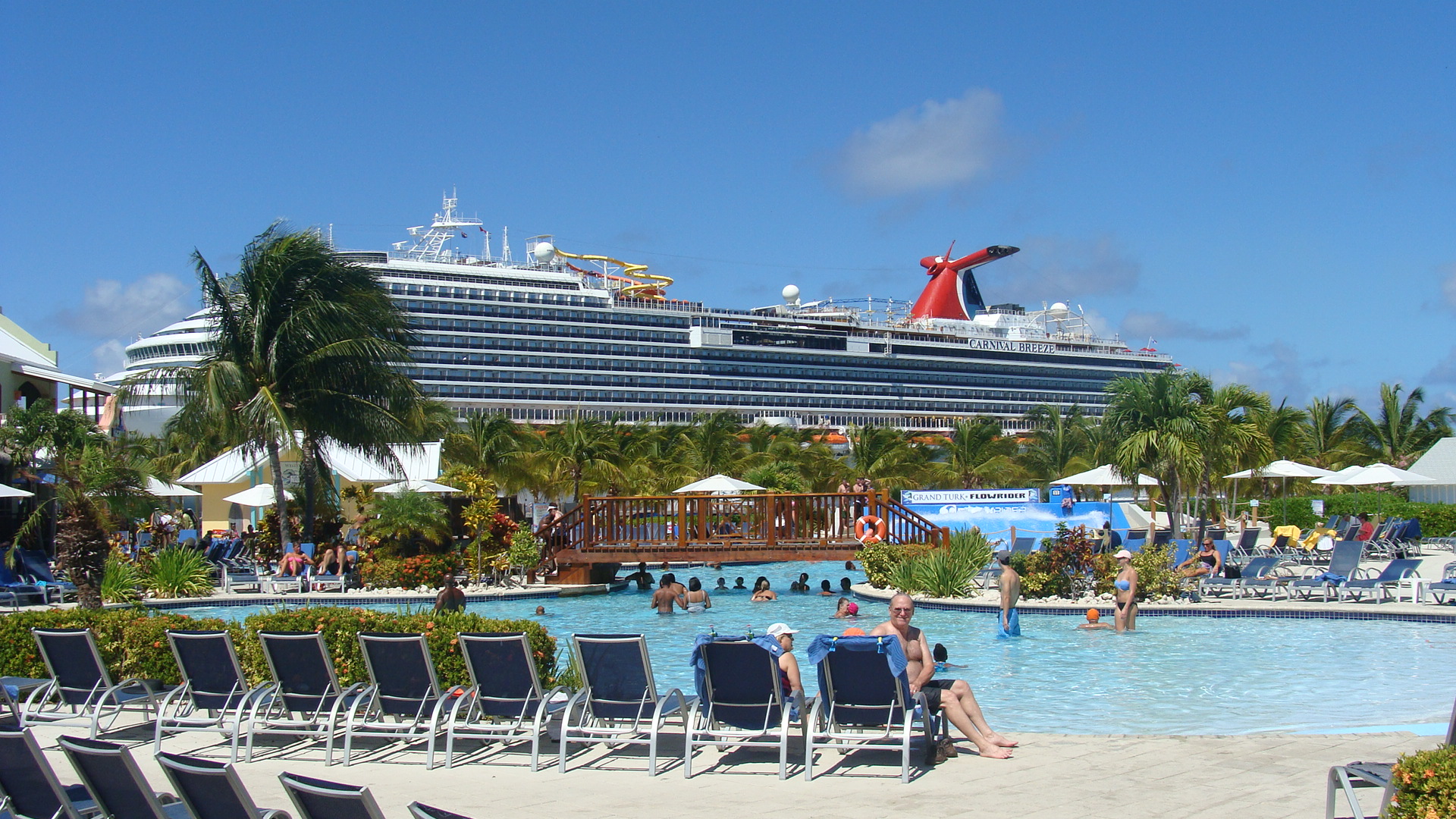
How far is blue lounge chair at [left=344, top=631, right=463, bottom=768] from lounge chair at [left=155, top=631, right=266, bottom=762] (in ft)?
2.08

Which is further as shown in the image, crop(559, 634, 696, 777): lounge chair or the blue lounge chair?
→ the blue lounge chair

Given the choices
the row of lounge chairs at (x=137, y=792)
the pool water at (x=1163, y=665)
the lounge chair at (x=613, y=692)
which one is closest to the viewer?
the row of lounge chairs at (x=137, y=792)

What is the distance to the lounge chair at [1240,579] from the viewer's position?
14.2 metres

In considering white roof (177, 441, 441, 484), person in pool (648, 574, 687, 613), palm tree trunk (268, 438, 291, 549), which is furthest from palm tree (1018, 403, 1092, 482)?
person in pool (648, 574, 687, 613)

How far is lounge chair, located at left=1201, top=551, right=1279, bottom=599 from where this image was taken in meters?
14.2

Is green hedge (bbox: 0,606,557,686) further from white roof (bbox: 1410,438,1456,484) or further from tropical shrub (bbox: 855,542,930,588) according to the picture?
white roof (bbox: 1410,438,1456,484)

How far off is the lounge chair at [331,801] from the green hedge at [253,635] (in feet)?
12.0

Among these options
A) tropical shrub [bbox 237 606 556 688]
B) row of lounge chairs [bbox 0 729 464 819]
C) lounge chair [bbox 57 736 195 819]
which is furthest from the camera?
tropical shrub [bbox 237 606 556 688]

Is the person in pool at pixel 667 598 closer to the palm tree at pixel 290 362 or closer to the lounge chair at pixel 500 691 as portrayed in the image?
the palm tree at pixel 290 362

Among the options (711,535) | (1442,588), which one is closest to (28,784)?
(1442,588)

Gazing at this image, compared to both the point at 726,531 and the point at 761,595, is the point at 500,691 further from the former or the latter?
the point at 726,531

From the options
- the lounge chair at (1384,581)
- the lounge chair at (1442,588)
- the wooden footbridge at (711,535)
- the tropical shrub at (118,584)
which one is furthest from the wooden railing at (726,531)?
the lounge chair at (1442,588)

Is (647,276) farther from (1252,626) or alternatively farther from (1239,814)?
(1239,814)

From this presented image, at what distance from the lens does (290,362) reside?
20.3 metres
